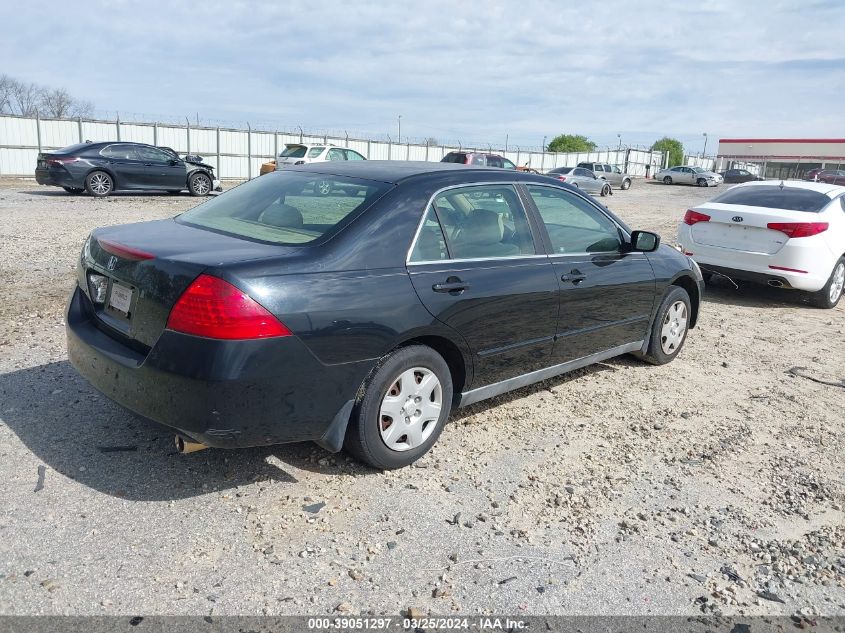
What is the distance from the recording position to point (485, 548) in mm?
3066

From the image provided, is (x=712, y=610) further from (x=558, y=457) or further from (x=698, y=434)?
(x=698, y=434)

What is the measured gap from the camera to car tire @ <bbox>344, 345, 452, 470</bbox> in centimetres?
344

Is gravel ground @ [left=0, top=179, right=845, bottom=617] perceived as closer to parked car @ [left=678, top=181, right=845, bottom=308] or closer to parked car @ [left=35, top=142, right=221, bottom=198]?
parked car @ [left=678, top=181, right=845, bottom=308]

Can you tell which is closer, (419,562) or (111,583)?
(111,583)

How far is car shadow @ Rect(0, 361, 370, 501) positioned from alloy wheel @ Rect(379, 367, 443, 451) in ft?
0.87

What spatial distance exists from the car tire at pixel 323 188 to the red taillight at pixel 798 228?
6.18 metres

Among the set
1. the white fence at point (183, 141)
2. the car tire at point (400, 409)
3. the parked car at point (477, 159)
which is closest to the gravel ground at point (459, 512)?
the car tire at point (400, 409)

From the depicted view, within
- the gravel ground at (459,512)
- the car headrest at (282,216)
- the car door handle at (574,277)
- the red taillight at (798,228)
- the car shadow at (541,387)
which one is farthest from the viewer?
the red taillight at (798,228)

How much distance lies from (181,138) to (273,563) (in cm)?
3106

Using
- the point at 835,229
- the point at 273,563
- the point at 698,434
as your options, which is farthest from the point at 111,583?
the point at 835,229

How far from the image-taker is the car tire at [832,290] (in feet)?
27.2

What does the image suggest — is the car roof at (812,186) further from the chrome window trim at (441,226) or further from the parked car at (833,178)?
the parked car at (833,178)

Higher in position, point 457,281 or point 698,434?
point 457,281

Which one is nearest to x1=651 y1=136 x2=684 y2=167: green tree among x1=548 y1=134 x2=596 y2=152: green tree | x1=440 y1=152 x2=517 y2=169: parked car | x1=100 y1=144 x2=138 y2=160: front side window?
x1=548 y1=134 x2=596 y2=152: green tree
